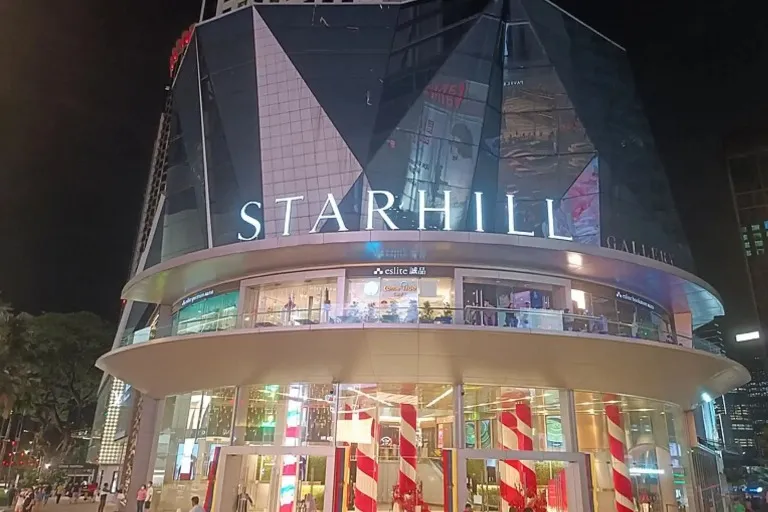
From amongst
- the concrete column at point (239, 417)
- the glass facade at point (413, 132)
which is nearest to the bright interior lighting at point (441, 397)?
the glass facade at point (413, 132)

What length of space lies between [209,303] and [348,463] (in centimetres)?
892

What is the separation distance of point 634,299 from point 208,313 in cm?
1729

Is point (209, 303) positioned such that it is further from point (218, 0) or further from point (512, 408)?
point (218, 0)

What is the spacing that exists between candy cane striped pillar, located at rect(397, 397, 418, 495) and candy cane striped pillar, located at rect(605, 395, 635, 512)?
7500 mm

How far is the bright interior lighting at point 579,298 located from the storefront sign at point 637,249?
3392 mm

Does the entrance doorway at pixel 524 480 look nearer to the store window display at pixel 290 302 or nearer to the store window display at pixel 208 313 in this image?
the store window display at pixel 290 302

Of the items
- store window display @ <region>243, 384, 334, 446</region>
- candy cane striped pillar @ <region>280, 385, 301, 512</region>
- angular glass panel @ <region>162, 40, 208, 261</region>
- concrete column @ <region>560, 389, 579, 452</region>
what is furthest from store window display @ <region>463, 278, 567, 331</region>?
angular glass panel @ <region>162, 40, 208, 261</region>

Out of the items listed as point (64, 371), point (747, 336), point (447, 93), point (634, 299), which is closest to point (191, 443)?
point (447, 93)

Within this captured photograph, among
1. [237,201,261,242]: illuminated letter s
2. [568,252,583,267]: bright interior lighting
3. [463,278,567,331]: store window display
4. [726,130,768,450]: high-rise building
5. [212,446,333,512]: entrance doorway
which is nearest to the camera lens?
[212,446,333,512]: entrance doorway

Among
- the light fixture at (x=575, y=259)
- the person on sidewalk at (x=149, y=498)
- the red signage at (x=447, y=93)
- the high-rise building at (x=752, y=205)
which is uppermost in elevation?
the high-rise building at (x=752, y=205)

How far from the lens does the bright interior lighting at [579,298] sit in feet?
69.7

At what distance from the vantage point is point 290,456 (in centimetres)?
1980

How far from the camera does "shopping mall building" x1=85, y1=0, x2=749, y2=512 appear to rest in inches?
734

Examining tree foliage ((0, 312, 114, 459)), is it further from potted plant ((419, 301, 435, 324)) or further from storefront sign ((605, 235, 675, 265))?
storefront sign ((605, 235, 675, 265))
